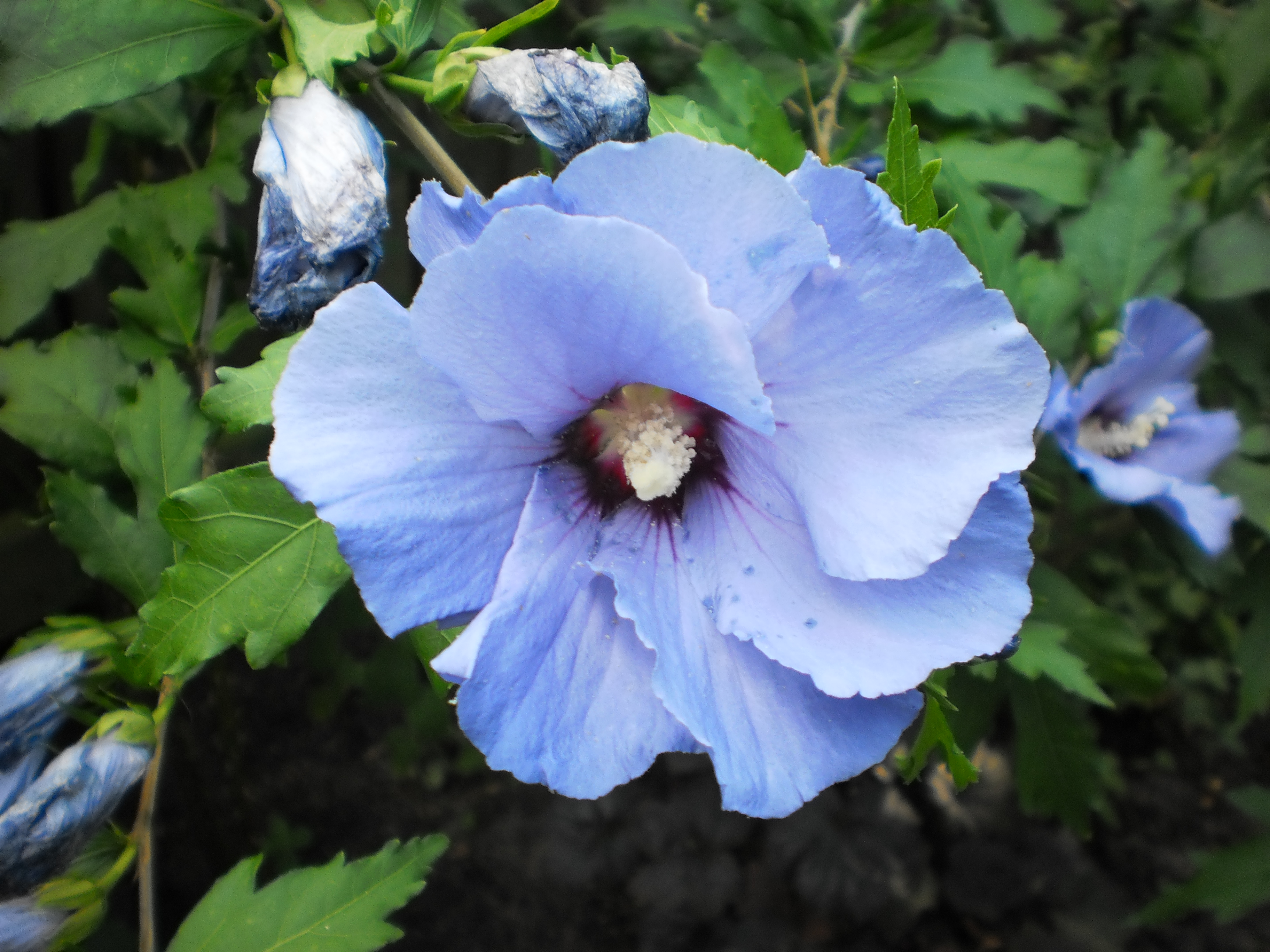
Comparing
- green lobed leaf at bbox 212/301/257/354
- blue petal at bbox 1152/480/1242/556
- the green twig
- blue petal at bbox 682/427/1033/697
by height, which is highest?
the green twig

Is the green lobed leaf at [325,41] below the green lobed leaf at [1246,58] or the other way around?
the other way around

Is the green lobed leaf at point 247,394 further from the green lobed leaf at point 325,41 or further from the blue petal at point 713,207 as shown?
the blue petal at point 713,207

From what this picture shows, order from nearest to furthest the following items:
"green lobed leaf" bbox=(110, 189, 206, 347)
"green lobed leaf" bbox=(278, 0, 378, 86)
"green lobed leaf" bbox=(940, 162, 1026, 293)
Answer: "green lobed leaf" bbox=(278, 0, 378, 86) → "green lobed leaf" bbox=(940, 162, 1026, 293) → "green lobed leaf" bbox=(110, 189, 206, 347)

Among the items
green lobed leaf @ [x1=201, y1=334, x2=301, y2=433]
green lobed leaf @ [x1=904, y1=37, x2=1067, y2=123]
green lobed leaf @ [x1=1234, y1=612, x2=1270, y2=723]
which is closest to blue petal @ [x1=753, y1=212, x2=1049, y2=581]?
green lobed leaf @ [x1=201, y1=334, x2=301, y2=433]

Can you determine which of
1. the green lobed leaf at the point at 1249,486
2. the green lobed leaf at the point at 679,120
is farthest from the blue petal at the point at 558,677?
the green lobed leaf at the point at 1249,486

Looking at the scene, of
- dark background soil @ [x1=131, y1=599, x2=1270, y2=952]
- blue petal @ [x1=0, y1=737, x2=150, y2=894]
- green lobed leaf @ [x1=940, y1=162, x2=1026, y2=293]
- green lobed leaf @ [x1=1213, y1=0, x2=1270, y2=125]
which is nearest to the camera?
blue petal @ [x1=0, y1=737, x2=150, y2=894]

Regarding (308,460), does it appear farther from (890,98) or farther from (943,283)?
(890,98)

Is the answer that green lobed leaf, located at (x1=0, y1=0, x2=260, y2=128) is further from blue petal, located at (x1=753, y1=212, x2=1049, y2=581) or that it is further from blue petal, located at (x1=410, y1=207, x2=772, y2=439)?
blue petal, located at (x1=753, y1=212, x2=1049, y2=581)
